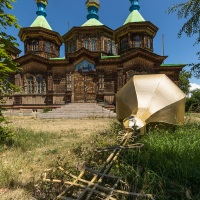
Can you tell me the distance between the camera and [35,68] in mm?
20875

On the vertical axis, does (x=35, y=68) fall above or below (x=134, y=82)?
above

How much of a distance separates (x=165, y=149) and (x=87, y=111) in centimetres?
1342

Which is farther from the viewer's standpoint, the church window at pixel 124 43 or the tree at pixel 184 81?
the tree at pixel 184 81

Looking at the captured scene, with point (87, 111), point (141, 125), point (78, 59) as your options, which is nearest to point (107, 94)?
point (87, 111)

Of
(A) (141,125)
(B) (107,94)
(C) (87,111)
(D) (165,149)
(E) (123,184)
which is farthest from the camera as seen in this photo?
(B) (107,94)

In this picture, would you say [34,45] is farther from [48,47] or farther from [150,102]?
[150,102]

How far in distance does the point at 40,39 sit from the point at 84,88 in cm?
904

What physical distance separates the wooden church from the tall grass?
16062mm

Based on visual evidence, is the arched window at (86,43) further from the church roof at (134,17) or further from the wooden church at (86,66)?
the church roof at (134,17)

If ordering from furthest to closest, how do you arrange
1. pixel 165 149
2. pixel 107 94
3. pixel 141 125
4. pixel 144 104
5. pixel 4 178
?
1. pixel 107 94
2. pixel 144 104
3. pixel 141 125
4. pixel 165 149
5. pixel 4 178

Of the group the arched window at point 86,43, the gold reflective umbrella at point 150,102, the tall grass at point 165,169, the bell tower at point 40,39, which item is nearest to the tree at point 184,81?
the arched window at point 86,43

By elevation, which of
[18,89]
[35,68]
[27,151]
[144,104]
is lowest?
[27,151]

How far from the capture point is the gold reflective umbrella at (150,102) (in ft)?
13.4

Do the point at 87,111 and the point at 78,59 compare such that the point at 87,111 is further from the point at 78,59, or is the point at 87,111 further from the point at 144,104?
the point at 144,104
